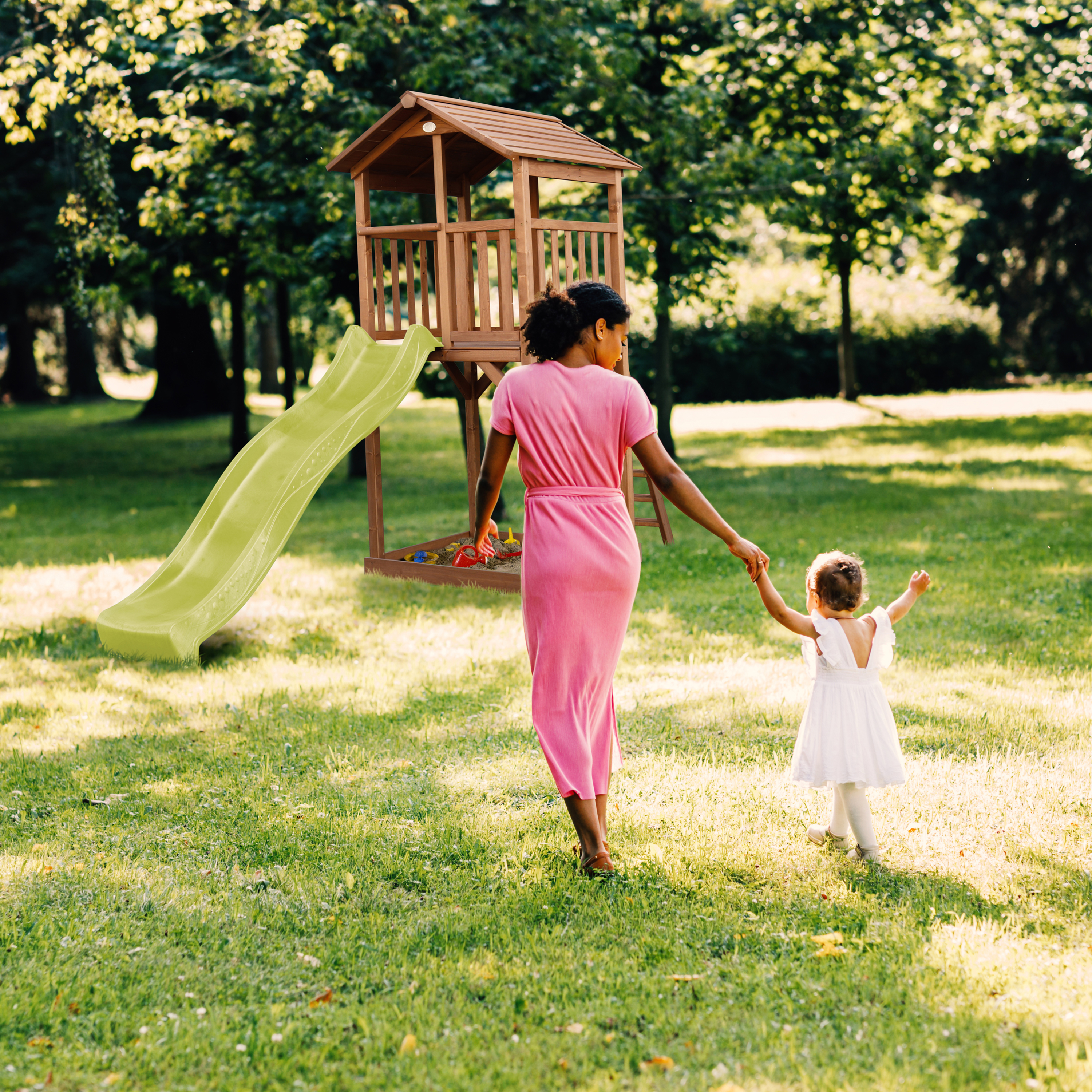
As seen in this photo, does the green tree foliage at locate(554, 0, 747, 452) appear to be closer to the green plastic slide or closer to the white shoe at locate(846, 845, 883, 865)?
the green plastic slide

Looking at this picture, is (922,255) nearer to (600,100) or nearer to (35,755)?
(600,100)

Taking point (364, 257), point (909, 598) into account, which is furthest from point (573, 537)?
point (364, 257)

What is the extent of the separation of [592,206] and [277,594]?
21.7ft

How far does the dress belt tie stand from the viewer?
14.0 ft

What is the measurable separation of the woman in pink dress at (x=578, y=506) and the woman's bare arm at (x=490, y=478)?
0.02 metres

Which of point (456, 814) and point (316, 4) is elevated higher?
point (316, 4)

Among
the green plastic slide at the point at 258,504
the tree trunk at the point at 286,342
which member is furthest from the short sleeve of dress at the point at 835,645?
the tree trunk at the point at 286,342

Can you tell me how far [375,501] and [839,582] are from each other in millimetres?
4362

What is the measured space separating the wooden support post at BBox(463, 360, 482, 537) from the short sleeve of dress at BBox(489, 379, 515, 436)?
396cm

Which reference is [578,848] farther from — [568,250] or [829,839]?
[568,250]

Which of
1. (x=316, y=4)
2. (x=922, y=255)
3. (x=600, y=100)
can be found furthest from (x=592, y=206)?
(x=922, y=255)

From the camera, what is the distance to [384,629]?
864cm

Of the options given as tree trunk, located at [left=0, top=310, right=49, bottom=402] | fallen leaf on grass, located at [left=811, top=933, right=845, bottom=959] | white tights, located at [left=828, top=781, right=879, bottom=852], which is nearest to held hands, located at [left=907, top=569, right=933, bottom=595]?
white tights, located at [left=828, top=781, right=879, bottom=852]

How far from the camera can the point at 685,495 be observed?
4301 mm
